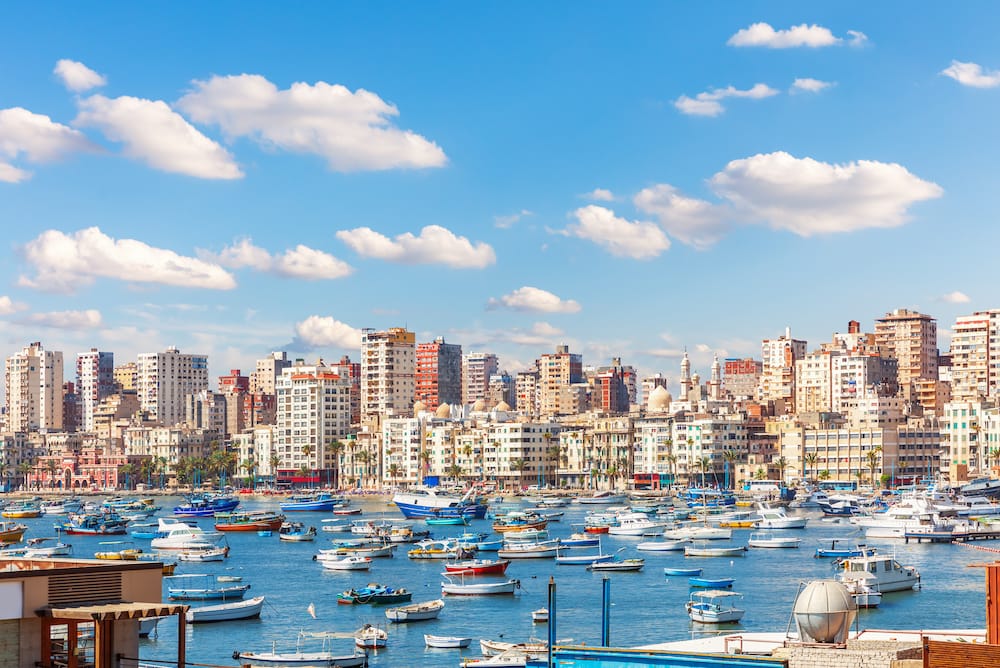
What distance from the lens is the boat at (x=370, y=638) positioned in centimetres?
5894

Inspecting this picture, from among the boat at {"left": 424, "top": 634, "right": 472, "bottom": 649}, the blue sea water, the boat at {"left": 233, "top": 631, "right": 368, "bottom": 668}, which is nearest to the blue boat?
the blue sea water

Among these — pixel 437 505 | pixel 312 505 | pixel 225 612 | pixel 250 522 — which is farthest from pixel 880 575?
pixel 312 505

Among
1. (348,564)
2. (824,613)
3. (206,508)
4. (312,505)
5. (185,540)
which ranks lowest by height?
(312,505)

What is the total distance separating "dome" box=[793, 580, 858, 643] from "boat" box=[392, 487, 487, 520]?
12086 centimetres

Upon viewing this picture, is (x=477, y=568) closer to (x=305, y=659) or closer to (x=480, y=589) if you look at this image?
(x=480, y=589)

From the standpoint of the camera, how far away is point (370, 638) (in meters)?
59.3

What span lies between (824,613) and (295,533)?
358ft

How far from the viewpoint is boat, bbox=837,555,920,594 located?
75.3m

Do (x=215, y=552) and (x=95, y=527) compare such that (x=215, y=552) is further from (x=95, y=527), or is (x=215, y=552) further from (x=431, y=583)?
(x=95, y=527)

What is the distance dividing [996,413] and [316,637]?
15718cm

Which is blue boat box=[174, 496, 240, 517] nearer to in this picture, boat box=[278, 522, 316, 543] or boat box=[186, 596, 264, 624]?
boat box=[278, 522, 316, 543]

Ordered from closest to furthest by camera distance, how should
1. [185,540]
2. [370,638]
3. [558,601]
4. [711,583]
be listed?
[370,638] → [558,601] → [711,583] → [185,540]

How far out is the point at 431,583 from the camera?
86500 millimetres

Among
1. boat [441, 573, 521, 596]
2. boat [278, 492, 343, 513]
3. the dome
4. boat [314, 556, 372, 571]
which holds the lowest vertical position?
boat [278, 492, 343, 513]
